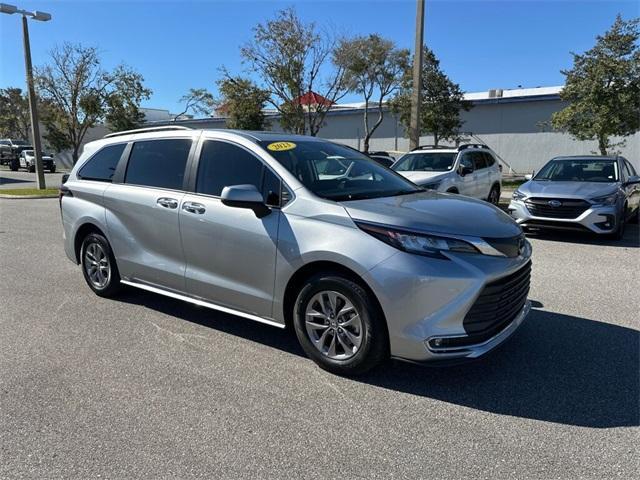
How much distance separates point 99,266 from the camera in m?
5.68

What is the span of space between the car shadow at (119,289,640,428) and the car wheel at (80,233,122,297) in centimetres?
143

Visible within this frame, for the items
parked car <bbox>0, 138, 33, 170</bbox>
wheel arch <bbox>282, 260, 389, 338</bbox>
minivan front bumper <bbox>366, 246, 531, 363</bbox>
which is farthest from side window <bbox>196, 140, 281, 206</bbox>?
parked car <bbox>0, 138, 33, 170</bbox>

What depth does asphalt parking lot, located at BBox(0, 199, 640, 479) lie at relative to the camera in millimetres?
2785

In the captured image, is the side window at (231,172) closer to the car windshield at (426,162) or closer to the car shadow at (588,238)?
the car shadow at (588,238)

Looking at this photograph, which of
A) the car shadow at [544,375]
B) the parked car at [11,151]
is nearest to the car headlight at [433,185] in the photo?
the car shadow at [544,375]

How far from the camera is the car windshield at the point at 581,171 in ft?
31.8

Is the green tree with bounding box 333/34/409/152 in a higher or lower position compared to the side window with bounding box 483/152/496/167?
higher

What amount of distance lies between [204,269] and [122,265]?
1345mm

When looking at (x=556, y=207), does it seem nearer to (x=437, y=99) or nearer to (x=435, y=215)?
(x=435, y=215)

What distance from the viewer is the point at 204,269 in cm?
446

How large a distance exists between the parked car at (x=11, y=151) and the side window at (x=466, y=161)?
3835cm

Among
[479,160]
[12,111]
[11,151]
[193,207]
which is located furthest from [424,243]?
[12,111]

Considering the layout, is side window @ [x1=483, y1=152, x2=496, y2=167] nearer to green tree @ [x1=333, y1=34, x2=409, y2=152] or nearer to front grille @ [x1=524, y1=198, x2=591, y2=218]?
front grille @ [x1=524, y1=198, x2=591, y2=218]

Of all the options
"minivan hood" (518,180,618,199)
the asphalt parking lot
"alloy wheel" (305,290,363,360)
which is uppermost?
"minivan hood" (518,180,618,199)
